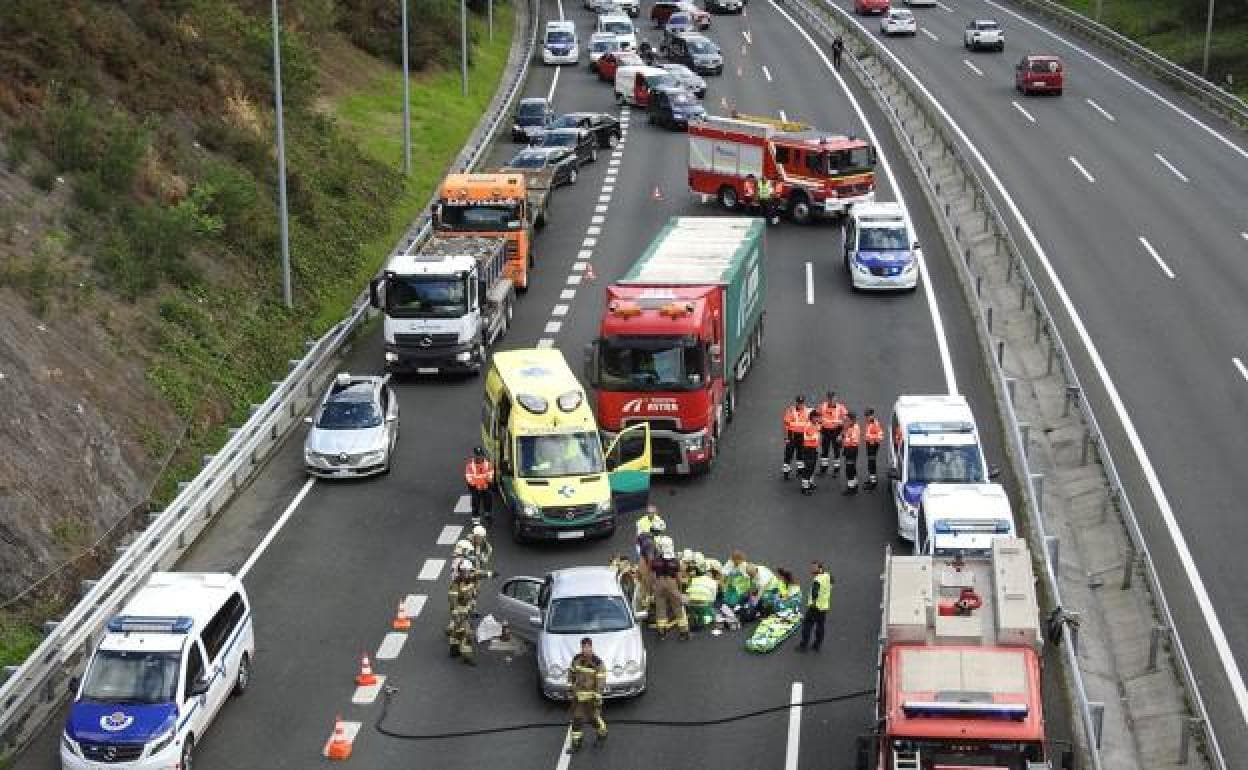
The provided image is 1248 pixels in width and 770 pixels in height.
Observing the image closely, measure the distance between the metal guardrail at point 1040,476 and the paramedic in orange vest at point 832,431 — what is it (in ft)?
10.7

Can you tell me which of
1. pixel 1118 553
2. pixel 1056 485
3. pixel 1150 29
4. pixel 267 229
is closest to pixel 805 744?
pixel 1118 553

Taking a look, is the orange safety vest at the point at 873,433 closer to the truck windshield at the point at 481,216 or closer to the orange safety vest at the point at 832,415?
the orange safety vest at the point at 832,415

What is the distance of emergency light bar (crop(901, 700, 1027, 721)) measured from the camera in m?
23.5

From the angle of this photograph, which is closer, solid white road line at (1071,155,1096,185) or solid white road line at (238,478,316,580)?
solid white road line at (238,478,316,580)

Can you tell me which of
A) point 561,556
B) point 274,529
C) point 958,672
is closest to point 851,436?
point 561,556

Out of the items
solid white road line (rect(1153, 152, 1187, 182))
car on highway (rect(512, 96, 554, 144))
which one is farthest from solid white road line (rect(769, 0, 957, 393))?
car on highway (rect(512, 96, 554, 144))

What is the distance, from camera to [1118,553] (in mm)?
33438

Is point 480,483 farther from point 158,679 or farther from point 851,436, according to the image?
point 158,679

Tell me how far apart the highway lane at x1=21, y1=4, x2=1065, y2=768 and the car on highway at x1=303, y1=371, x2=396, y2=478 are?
1.21ft

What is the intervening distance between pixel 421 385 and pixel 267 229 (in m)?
7.45

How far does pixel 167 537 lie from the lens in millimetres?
33062

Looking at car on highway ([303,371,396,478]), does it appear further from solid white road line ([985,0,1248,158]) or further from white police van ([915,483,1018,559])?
solid white road line ([985,0,1248,158])

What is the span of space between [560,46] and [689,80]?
11.1 meters

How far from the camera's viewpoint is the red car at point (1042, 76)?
250 feet
